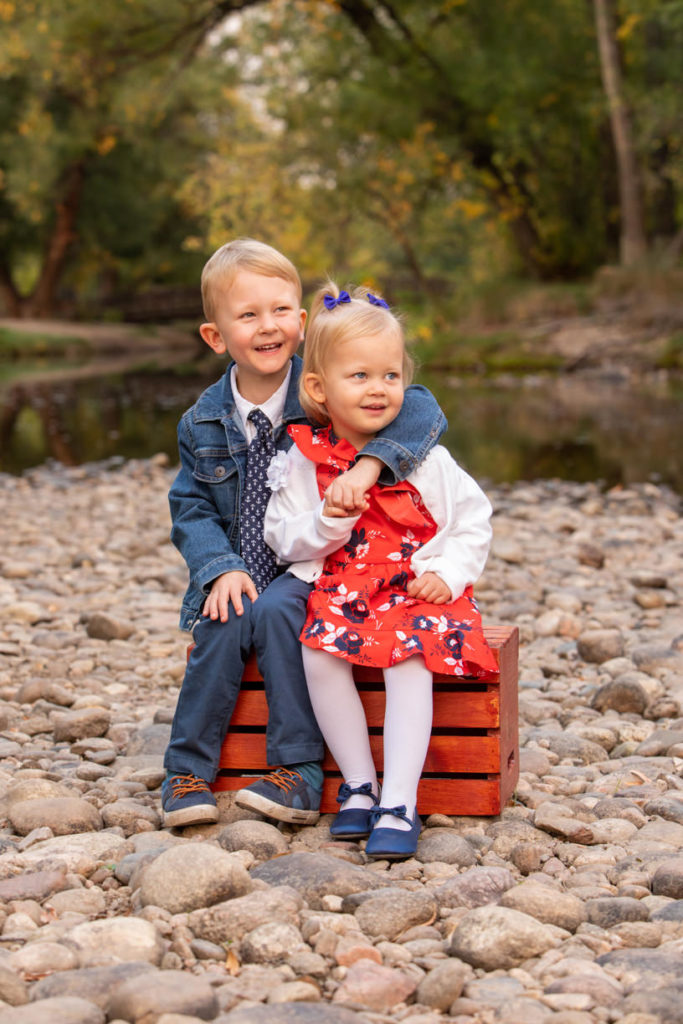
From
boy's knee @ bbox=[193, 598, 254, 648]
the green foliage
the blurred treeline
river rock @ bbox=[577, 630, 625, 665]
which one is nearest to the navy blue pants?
boy's knee @ bbox=[193, 598, 254, 648]

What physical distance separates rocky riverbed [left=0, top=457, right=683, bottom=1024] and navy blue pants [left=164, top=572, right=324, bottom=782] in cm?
17

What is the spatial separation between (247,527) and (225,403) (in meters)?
0.33

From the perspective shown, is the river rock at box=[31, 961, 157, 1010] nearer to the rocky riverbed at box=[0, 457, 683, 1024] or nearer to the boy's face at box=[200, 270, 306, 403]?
the rocky riverbed at box=[0, 457, 683, 1024]

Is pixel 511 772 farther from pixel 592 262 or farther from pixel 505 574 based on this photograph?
pixel 592 262

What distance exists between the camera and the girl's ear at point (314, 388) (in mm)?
2863

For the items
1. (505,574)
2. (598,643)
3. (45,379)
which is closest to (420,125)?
(45,379)

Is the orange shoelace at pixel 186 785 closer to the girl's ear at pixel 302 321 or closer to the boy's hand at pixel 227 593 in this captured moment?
the boy's hand at pixel 227 593

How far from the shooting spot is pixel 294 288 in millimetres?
3047

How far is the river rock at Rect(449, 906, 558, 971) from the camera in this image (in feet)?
6.65

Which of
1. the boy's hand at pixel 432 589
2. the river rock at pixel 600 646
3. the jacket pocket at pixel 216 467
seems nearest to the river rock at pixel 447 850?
the boy's hand at pixel 432 589

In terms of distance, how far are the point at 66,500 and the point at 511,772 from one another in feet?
19.9

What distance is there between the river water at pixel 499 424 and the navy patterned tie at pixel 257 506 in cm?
603

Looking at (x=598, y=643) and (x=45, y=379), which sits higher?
(x=45, y=379)

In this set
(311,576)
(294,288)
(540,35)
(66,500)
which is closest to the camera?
(311,576)
